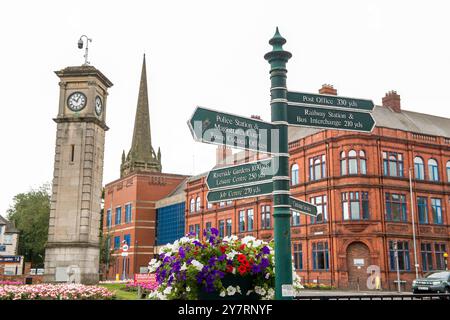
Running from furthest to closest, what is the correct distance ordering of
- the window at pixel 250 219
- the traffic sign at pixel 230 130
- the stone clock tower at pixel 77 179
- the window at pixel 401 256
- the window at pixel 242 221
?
the window at pixel 242 221 → the window at pixel 250 219 → the window at pixel 401 256 → the stone clock tower at pixel 77 179 → the traffic sign at pixel 230 130

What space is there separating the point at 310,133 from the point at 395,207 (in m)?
9.81

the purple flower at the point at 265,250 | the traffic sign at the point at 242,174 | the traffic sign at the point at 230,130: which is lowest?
the purple flower at the point at 265,250

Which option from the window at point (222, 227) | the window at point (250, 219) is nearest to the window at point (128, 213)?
the window at point (222, 227)

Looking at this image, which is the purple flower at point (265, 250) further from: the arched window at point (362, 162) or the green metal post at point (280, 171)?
the arched window at point (362, 162)

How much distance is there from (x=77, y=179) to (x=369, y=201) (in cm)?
2353

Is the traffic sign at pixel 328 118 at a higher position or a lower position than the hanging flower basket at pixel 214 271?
higher

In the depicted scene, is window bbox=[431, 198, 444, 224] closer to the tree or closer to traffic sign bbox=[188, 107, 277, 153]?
traffic sign bbox=[188, 107, 277, 153]

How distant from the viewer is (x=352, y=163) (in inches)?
1526

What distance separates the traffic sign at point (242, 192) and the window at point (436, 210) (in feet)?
126

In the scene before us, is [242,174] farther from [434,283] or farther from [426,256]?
[426,256]

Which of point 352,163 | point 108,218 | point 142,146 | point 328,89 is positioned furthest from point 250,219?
point 142,146

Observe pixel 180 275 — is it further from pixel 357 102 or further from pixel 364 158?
pixel 364 158

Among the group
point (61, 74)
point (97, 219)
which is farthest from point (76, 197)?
point (61, 74)

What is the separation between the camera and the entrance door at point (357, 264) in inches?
1425
